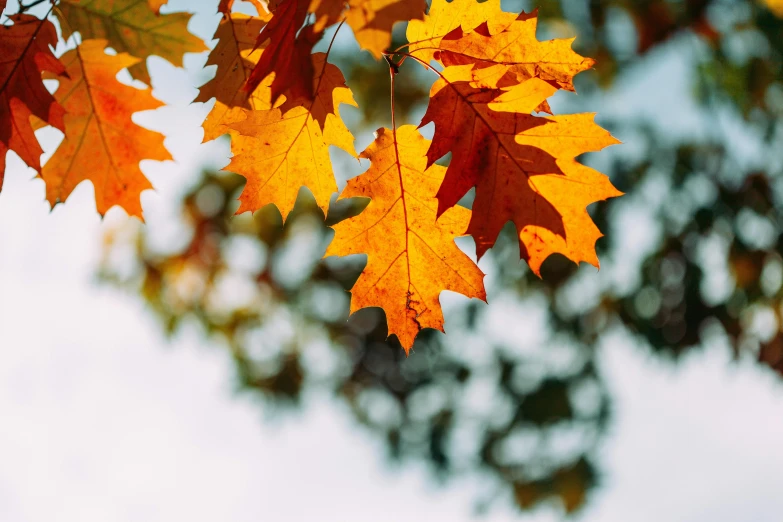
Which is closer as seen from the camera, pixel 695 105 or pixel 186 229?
pixel 695 105

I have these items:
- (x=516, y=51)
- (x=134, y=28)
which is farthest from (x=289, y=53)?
(x=134, y=28)

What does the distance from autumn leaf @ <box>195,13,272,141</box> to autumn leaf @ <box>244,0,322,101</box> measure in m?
0.30

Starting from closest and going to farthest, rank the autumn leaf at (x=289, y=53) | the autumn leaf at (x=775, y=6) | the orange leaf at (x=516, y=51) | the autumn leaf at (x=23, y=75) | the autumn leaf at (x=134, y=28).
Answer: the autumn leaf at (x=289, y=53), the orange leaf at (x=516, y=51), the autumn leaf at (x=23, y=75), the autumn leaf at (x=134, y=28), the autumn leaf at (x=775, y=6)

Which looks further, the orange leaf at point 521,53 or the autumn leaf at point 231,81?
the autumn leaf at point 231,81

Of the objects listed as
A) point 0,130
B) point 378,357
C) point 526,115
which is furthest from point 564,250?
point 378,357

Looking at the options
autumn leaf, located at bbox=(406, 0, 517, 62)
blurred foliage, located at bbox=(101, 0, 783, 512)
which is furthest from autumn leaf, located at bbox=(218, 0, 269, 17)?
blurred foliage, located at bbox=(101, 0, 783, 512)

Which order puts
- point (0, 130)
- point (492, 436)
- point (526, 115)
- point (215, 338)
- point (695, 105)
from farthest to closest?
point (492, 436)
point (215, 338)
point (695, 105)
point (0, 130)
point (526, 115)

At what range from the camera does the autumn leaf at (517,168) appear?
1.30 meters

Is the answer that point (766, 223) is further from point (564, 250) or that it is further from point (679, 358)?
point (564, 250)

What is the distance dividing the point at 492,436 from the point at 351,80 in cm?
496

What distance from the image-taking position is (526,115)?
1.28 metres

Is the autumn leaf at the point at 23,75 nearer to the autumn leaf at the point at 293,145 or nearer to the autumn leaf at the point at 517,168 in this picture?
the autumn leaf at the point at 293,145

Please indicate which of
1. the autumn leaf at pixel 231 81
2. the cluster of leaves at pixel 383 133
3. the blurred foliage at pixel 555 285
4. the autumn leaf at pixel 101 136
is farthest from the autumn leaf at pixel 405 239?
the blurred foliage at pixel 555 285

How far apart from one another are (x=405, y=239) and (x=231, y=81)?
1.96 feet
